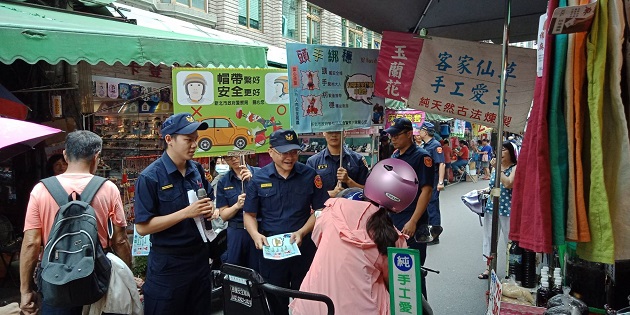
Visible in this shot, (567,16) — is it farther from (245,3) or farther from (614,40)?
(245,3)

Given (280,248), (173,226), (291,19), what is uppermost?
(291,19)

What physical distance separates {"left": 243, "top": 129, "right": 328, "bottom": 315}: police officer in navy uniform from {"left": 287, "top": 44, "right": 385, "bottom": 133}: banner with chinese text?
46cm

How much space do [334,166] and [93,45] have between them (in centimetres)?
292

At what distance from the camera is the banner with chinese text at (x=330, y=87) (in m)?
4.42

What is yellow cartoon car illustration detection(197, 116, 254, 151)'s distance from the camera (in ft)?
15.3

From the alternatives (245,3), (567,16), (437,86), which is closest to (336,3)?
(437,86)

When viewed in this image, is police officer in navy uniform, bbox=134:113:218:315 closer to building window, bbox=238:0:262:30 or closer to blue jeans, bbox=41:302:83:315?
blue jeans, bbox=41:302:83:315

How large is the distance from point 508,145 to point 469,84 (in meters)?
2.58

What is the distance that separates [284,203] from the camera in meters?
4.16

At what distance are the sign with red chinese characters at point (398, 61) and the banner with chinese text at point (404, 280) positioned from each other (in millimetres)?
2195

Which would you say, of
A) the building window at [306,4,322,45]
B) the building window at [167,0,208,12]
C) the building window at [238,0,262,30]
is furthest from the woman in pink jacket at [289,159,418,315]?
the building window at [306,4,322,45]

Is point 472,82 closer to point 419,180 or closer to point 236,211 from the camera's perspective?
point 419,180

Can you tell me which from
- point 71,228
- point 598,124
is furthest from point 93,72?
point 598,124

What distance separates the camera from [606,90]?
5.49 feet
